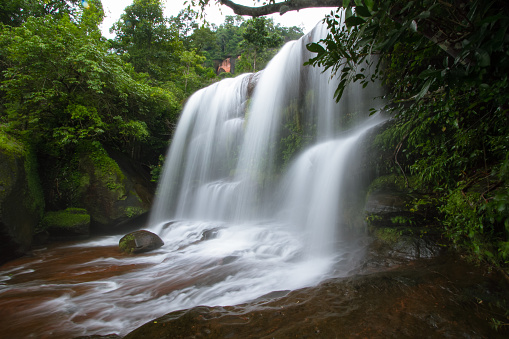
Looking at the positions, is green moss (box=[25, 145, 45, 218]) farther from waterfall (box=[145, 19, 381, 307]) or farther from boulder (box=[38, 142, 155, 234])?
waterfall (box=[145, 19, 381, 307])

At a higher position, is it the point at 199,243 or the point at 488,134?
the point at 488,134

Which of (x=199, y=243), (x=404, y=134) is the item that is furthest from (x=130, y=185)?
(x=404, y=134)

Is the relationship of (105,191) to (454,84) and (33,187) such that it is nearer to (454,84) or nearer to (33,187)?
(33,187)

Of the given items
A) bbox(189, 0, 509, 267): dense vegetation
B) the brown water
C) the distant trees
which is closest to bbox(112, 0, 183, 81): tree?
the distant trees

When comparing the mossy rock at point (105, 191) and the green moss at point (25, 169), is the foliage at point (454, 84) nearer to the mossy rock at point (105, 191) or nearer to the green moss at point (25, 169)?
the green moss at point (25, 169)

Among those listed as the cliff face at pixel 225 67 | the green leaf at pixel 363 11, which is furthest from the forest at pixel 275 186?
the cliff face at pixel 225 67

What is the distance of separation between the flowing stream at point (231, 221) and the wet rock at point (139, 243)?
0.36 m

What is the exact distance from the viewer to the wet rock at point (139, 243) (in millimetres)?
6707

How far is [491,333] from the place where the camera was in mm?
2166

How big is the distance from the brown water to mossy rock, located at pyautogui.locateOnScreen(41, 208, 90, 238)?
2969 mm

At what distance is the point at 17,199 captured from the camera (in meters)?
6.72

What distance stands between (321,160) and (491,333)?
5.13m

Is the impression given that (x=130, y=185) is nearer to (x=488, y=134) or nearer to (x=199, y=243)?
(x=199, y=243)

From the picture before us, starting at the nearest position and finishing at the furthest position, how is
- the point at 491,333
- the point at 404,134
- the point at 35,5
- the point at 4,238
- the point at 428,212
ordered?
the point at 491,333 → the point at 428,212 → the point at 404,134 → the point at 4,238 → the point at 35,5
